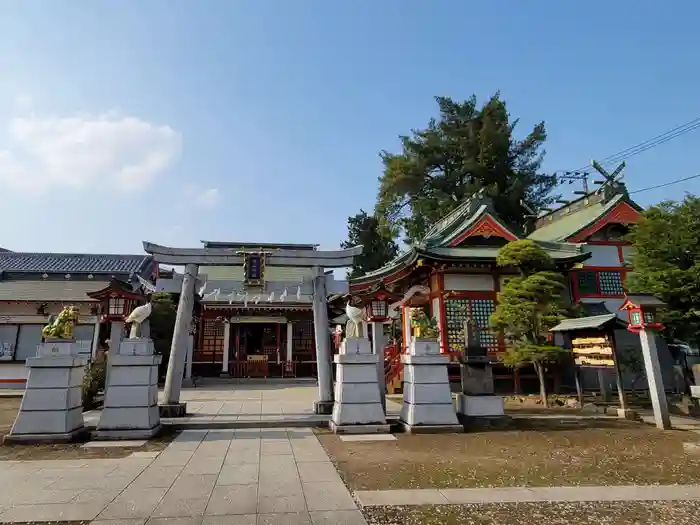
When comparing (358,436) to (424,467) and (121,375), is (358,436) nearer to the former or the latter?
(424,467)

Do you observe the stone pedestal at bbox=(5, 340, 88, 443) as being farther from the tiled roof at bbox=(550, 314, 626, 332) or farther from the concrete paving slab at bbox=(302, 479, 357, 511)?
the tiled roof at bbox=(550, 314, 626, 332)

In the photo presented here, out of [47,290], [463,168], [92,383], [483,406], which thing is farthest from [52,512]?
[463,168]

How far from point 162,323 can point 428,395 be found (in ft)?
49.5

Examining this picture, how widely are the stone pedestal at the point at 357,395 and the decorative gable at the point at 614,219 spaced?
1390 cm

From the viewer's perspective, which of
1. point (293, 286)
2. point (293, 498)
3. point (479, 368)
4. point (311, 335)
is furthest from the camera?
point (311, 335)

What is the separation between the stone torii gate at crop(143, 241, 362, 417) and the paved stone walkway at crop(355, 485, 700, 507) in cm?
581

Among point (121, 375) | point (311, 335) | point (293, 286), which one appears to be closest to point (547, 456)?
point (293, 286)

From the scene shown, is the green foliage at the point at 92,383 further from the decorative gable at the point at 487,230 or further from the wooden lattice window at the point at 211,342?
the decorative gable at the point at 487,230

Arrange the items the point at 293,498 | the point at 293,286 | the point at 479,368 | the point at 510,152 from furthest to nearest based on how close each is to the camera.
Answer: the point at 510,152 < the point at 293,286 < the point at 479,368 < the point at 293,498

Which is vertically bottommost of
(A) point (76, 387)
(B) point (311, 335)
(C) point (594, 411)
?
(C) point (594, 411)

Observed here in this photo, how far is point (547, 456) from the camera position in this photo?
6.91m

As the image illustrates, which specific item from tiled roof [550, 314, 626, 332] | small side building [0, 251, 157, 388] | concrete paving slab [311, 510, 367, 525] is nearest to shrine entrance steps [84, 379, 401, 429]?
concrete paving slab [311, 510, 367, 525]

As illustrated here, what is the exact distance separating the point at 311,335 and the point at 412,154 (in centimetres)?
1688

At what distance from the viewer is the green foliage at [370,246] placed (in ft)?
128
